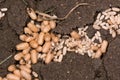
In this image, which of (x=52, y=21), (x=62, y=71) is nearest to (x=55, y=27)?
(x=52, y=21)

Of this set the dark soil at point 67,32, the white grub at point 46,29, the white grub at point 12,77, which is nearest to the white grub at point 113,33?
the dark soil at point 67,32

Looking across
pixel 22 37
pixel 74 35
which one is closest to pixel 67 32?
pixel 74 35

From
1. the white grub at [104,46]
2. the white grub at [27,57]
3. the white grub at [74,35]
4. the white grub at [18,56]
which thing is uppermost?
the white grub at [74,35]

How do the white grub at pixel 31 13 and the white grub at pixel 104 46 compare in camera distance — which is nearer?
the white grub at pixel 104 46

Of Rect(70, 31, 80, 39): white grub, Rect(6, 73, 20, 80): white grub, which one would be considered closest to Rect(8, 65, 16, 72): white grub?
Rect(6, 73, 20, 80): white grub

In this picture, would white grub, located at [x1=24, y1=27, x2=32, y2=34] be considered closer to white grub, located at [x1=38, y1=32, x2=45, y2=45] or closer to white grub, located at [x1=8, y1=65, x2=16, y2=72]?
white grub, located at [x1=38, y1=32, x2=45, y2=45]

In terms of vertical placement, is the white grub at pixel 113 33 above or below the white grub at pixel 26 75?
above

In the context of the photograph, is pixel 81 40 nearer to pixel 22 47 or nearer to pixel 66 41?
pixel 66 41

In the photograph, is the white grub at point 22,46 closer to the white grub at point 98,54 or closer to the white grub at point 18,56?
the white grub at point 18,56
